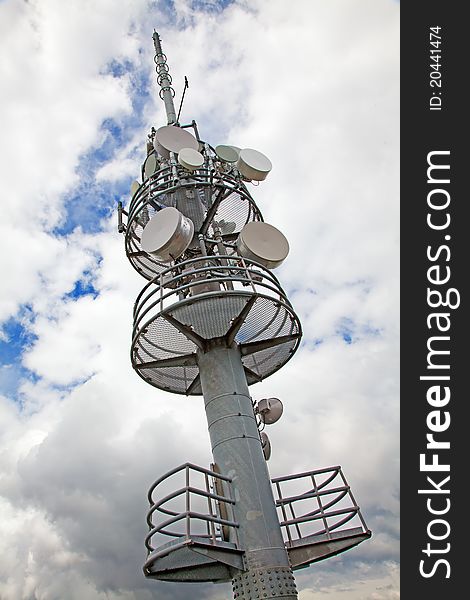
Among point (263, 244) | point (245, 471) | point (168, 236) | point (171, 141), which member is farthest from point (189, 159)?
point (245, 471)

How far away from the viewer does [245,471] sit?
1175cm

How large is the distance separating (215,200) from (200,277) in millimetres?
2691

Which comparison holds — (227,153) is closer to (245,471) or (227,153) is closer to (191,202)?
(191,202)

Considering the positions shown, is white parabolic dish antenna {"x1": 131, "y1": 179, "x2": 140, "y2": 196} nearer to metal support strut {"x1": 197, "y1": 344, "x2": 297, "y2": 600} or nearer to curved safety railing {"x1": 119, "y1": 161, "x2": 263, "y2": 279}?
curved safety railing {"x1": 119, "y1": 161, "x2": 263, "y2": 279}

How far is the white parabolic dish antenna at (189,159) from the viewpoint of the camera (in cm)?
1603

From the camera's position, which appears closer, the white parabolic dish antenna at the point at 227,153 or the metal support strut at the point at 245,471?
the metal support strut at the point at 245,471

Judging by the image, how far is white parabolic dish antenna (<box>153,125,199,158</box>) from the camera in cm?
1745

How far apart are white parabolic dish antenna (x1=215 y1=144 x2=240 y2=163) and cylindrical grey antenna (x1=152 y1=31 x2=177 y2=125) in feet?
15.1

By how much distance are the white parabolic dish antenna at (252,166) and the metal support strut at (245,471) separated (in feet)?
21.4

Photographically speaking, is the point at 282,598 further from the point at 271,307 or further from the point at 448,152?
the point at 448,152

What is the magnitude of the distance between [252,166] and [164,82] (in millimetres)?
10049

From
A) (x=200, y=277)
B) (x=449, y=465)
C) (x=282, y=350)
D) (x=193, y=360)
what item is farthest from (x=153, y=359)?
(x=449, y=465)

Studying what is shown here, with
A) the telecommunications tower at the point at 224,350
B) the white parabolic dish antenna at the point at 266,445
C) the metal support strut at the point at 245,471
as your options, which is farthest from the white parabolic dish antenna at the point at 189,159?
the white parabolic dish antenna at the point at 266,445

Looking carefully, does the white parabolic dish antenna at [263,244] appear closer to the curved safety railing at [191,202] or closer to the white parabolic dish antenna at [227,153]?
the curved safety railing at [191,202]
